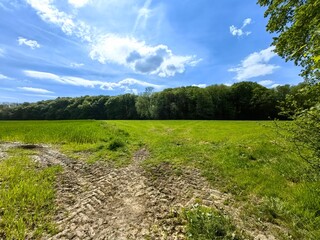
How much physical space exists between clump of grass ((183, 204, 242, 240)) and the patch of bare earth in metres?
0.25

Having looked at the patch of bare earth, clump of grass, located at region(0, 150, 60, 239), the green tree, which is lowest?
the patch of bare earth

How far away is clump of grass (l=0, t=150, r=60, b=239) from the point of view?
4949mm

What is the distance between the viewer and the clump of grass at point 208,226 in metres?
4.53

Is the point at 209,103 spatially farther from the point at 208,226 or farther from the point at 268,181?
the point at 208,226

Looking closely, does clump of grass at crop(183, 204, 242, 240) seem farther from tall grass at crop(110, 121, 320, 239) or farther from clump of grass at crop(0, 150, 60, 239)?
clump of grass at crop(0, 150, 60, 239)

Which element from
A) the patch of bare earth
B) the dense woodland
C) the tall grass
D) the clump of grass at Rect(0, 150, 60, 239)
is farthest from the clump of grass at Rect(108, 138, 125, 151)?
the dense woodland

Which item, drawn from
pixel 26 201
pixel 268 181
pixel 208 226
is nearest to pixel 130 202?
pixel 208 226

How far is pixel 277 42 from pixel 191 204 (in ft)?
29.0

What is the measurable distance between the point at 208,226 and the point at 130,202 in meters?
2.79

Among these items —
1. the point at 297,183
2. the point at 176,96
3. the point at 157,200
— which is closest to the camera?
the point at 157,200

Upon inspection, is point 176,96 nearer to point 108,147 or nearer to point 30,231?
point 108,147

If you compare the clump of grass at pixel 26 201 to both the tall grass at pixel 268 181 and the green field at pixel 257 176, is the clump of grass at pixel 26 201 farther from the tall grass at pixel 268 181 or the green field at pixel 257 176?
the tall grass at pixel 268 181

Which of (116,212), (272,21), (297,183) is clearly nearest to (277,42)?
(272,21)

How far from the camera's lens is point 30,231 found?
16.1 feet
